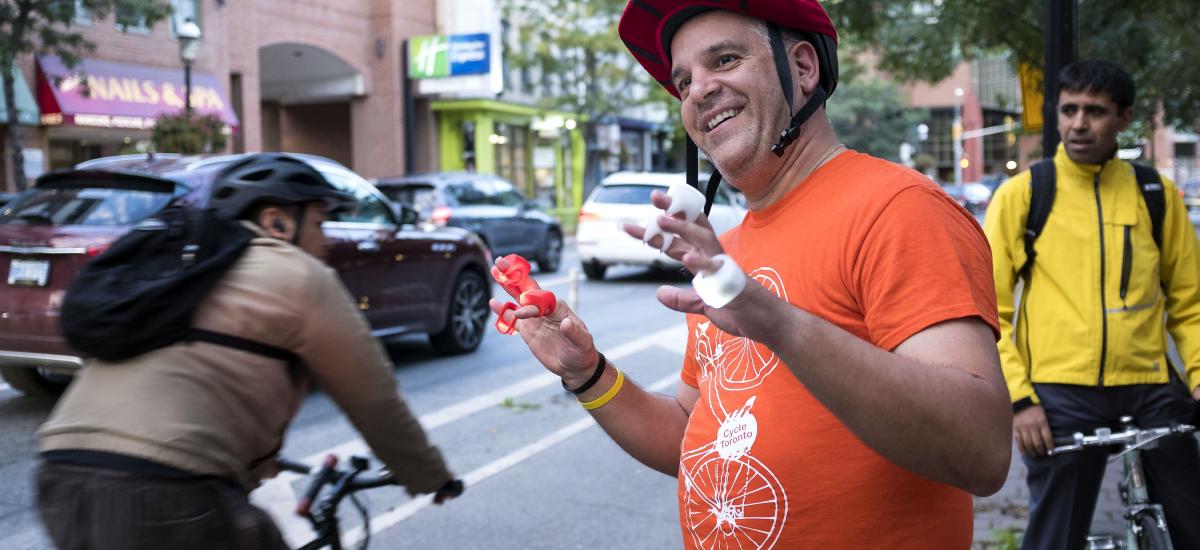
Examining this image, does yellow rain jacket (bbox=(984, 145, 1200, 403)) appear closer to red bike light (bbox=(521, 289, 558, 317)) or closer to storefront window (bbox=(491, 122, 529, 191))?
red bike light (bbox=(521, 289, 558, 317))

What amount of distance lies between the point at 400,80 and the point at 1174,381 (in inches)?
1212

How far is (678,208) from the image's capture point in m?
1.31

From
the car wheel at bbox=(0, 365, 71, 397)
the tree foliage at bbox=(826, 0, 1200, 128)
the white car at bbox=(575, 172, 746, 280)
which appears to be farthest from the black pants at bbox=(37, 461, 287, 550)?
the white car at bbox=(575, 172, 746, 280)

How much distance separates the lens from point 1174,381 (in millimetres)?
3240

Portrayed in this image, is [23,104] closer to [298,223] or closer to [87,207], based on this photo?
[87,207]

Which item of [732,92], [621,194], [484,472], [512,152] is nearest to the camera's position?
[732,92]

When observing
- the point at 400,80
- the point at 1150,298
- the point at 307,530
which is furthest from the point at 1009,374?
the point at 400,80

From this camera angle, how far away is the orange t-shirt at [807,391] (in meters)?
1.44

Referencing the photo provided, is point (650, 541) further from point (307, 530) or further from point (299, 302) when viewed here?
point (299, 302)

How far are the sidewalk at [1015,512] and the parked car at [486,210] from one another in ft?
38.3

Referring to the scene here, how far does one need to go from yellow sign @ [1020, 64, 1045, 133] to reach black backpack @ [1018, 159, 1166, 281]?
548cm

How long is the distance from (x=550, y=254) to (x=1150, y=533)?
52.2ft

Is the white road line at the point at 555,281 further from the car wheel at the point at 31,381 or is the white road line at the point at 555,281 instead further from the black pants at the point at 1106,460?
the black pants at the point at 1106,460

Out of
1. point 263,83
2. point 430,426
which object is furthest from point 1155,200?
point 263,83
